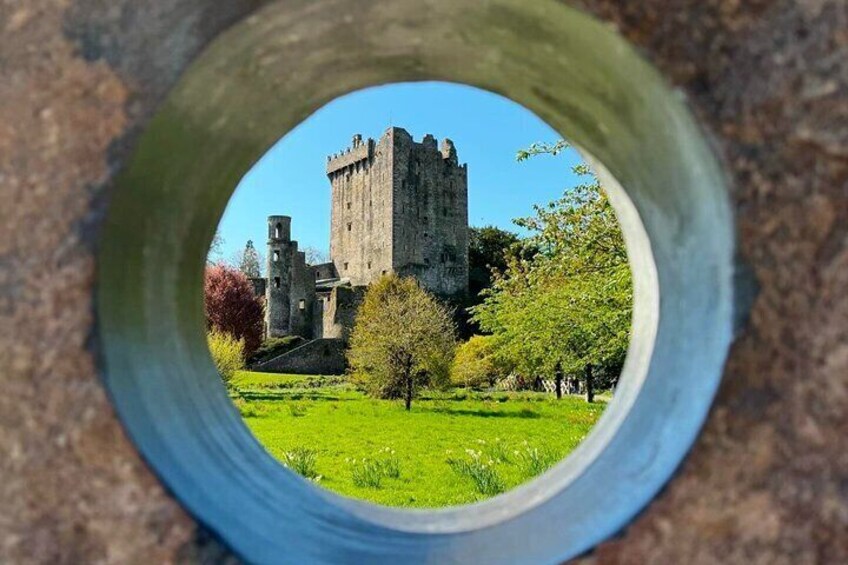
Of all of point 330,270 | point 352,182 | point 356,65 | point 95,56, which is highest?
point 352,182

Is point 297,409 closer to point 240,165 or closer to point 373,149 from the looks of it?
point 240,165

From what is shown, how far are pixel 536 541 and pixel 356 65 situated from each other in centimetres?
113

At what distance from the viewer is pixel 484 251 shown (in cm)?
5756

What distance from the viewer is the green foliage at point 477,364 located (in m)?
28.6

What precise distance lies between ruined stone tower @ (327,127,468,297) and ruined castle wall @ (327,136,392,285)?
0.21 feet

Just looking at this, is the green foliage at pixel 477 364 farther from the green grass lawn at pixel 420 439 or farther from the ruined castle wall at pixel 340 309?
the ruined castle wall at pixel 340 309

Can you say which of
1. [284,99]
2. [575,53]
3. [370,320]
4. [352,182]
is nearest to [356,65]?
[284,99]

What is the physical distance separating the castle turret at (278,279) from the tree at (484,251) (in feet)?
41.2

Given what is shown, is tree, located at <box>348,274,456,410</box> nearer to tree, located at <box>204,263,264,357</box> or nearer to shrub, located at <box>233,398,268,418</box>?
shrub, located at <box>233,398,268,418</box>

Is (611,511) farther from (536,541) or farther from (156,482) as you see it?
(156,482)

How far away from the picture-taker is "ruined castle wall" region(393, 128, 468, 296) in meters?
49.2

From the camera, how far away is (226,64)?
4.81 ft

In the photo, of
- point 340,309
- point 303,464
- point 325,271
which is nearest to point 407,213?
point 340,309

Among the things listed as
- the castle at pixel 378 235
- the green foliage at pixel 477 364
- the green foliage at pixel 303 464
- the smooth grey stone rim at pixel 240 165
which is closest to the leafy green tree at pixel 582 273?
the green foliage at pixel 303 464
